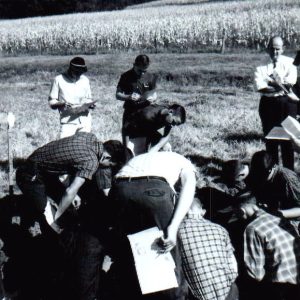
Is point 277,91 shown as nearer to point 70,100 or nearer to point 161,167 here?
point 70,100

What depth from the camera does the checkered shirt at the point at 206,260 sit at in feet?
13.3

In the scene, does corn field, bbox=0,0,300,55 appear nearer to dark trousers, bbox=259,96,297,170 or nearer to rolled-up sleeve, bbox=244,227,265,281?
dark trousers, bbox=259,96,297,170

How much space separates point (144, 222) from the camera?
422 cm

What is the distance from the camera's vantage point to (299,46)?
1809 centimetres

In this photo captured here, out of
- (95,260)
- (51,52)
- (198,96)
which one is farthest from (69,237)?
(51,52)

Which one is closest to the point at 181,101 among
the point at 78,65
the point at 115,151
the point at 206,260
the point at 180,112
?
the point at 78,65

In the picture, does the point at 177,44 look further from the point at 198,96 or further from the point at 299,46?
the point at 198,96

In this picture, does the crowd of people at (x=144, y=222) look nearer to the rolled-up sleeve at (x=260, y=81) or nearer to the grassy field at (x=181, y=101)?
the rolled-up sleeve at (x=260, y=81)

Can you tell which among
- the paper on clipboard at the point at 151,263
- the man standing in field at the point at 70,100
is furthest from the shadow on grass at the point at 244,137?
the paper on clipboard at the point at 151,263

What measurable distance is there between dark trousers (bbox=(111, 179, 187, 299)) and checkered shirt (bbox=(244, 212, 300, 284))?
545 millimetres

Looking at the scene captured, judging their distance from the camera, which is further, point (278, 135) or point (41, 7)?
point (41, 7)

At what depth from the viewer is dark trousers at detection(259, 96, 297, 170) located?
23.1ft

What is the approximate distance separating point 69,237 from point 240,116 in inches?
265

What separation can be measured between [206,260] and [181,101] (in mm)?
8948
